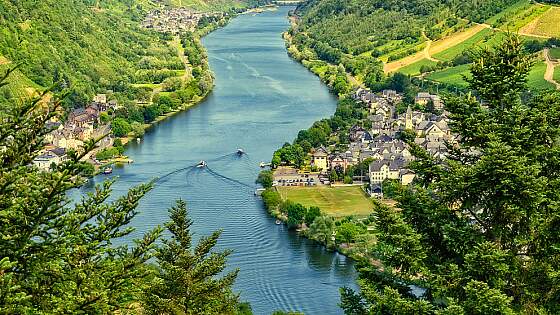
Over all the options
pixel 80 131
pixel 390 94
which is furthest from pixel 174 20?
pixel 80 131

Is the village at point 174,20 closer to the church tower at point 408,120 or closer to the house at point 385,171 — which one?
the church tower at point 408,120

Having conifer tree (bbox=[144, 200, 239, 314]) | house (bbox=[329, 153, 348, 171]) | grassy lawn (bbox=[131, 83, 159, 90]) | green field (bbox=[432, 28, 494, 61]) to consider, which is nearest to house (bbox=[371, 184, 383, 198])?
house (bbox=[329, 153, 348, 171])

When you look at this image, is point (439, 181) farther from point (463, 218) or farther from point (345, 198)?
point (345, 198)

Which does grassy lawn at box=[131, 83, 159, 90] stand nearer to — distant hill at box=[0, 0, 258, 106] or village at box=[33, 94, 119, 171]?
distant hill at box=[0, 0, 258, 106]

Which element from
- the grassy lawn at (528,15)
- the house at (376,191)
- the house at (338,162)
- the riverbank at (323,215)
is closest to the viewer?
the riverbank at (323,215)

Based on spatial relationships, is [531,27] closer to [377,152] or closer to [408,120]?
[408,120]

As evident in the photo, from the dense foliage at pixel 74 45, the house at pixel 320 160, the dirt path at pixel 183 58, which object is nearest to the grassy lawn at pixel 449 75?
the house at pixel 320 160

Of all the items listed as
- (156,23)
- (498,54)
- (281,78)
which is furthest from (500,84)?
(156,23)
